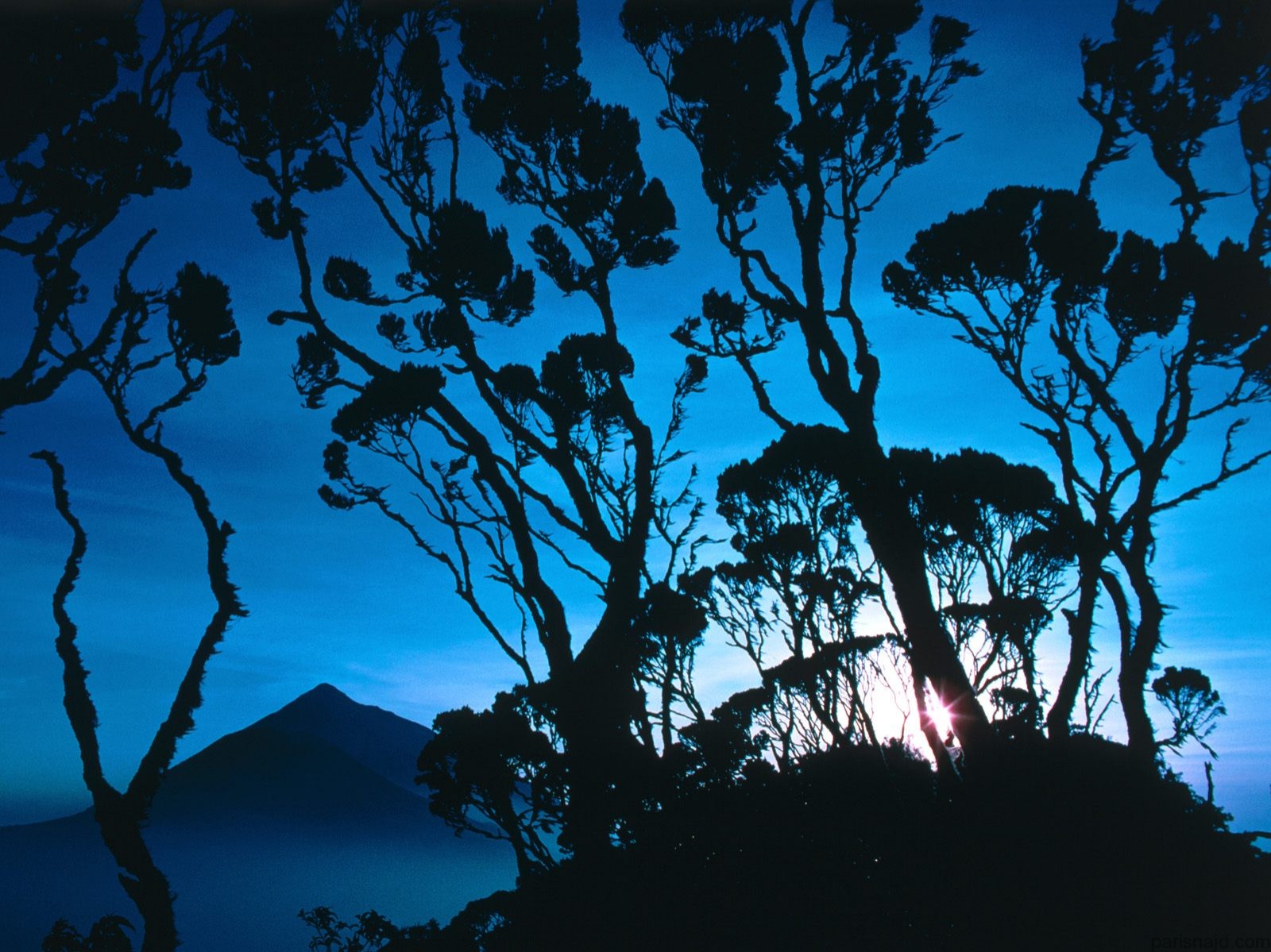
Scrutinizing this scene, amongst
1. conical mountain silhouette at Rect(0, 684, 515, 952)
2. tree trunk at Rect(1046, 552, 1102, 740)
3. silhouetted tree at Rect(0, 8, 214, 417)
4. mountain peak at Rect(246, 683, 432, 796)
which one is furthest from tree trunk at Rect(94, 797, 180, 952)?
mountain peak at Rect(246, 683, 432, 796)

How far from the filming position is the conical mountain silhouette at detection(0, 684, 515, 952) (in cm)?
10975

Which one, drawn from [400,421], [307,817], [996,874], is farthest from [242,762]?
[996,874]

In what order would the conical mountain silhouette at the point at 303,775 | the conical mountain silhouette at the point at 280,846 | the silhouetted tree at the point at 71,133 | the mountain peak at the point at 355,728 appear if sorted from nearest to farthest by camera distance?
the silhouetted tree at the point at 71,133 → the conical mountain silhouette at the point at 280,846 → the conical mountain silhouette at the point at 303,775 → the mountain peak at the point at 355,728

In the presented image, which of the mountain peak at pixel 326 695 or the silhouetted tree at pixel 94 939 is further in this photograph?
the mountain peak at pixel 326 695

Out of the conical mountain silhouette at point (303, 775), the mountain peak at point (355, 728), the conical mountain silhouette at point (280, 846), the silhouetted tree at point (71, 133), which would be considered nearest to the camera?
the silhouetted tree at point (71, 133)

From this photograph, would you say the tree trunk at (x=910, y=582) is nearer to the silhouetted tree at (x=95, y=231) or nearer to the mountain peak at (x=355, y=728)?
the silhouetted tree at (x=95, y=231)

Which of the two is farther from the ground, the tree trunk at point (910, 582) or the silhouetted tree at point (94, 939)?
the tree trunk at point (910, 582)

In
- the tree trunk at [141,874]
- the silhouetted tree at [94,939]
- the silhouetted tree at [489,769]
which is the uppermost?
the silhouetted tree at [489,769]

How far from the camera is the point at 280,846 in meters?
147

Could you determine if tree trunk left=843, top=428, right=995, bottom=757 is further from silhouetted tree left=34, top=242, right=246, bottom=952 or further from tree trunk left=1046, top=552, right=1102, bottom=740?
silhouetted tree left=34, top=242, right=246, bottom=952

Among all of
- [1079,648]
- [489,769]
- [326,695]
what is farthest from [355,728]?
[1079,648]

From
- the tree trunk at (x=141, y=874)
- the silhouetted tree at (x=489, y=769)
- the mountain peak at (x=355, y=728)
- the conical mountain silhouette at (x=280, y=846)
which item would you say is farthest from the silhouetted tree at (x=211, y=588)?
the mountain peak at (x=355, y=728)

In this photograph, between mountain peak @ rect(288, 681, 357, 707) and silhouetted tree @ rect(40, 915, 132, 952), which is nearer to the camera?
silhouetted tree @ rect(40, 915, 132, 952)

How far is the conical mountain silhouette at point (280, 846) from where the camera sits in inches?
4321
